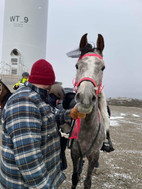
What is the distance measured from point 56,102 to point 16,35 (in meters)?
13.4

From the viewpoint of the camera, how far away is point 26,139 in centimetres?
118

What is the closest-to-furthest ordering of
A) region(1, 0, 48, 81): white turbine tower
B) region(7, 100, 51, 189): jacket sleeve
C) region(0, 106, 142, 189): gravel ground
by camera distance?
region(7, 100, 51, 189): jacket sleeve < region(0, 106, 142, 189): gravel ground < region(1, 0, 48, 81): white turbine tower

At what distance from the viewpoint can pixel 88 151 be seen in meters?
2.46

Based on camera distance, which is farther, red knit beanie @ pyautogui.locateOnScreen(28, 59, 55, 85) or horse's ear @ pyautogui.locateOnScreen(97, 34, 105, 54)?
horse's ear @ pyautogui.locateOnScreen(97, 34, 105, 54)

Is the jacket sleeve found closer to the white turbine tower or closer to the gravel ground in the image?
the gravel ground

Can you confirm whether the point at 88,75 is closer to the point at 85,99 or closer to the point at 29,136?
the point at 85,99

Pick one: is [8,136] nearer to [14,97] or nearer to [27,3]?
[14,97]

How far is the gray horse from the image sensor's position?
1.60m

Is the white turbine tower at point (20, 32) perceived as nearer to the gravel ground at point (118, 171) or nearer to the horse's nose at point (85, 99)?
the gravel ground at point (118, 171)

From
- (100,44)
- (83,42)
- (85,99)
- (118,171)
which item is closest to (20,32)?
(83,42)

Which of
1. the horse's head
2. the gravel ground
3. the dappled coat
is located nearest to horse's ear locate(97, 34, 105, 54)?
the horse's head

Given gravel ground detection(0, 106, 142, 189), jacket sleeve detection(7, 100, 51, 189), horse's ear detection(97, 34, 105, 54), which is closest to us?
jacket sleeve detection(7, 100, 51, 189)

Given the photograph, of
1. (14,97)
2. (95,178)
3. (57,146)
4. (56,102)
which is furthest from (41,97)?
(95,178)

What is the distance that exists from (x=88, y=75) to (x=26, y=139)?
3.31 feet
